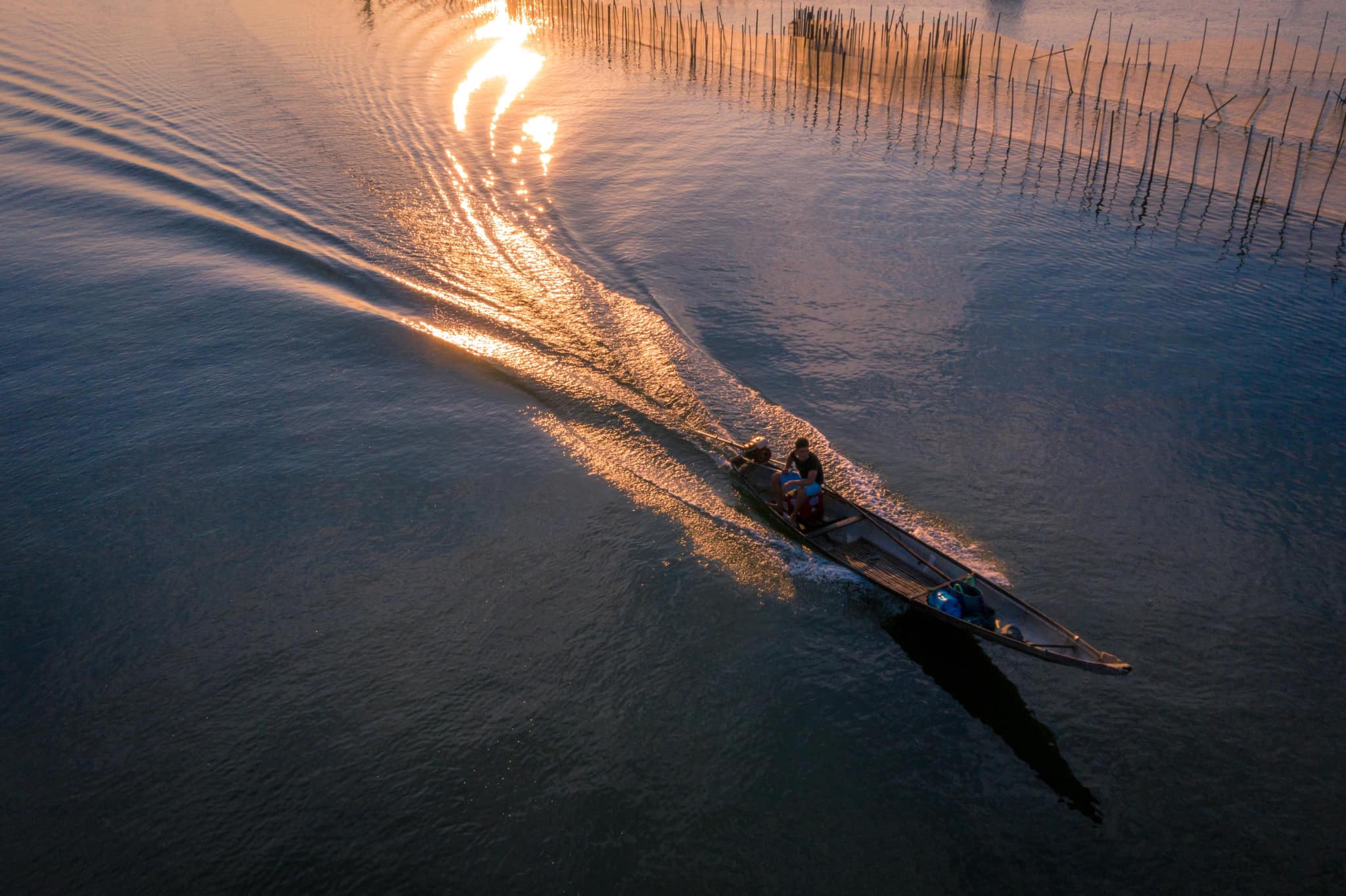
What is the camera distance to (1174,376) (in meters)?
20.8

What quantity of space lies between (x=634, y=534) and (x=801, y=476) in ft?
10.9

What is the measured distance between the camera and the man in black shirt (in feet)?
51.4

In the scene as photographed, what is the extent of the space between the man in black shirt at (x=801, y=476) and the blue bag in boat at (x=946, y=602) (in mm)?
3081

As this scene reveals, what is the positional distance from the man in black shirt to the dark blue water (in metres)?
1.07

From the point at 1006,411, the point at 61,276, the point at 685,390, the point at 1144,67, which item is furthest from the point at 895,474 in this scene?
the point at 1144,67

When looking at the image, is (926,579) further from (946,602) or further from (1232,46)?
(1232,46)

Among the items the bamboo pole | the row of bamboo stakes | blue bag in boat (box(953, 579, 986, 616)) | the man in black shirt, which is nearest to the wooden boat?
blue bag in boat (box(953, 579, 986, 616))

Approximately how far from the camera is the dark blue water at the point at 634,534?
11.5 m

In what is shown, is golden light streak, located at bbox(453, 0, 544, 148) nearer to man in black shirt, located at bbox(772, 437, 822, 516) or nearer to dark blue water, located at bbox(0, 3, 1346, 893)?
dark blue water, located at bbox(0, 3, 1346, 893)

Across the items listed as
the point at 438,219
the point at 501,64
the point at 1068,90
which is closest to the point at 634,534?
the point at 438,219

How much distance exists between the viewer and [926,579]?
560 inches

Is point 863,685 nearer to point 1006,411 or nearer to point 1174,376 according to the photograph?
point 1006,411

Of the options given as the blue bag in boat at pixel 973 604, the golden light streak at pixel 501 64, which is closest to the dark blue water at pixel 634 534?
the blue bag in boat at pixel 973 604

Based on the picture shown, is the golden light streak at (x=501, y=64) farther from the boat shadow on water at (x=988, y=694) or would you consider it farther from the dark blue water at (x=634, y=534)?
the boat shadow on water at (x=988, y=694)
